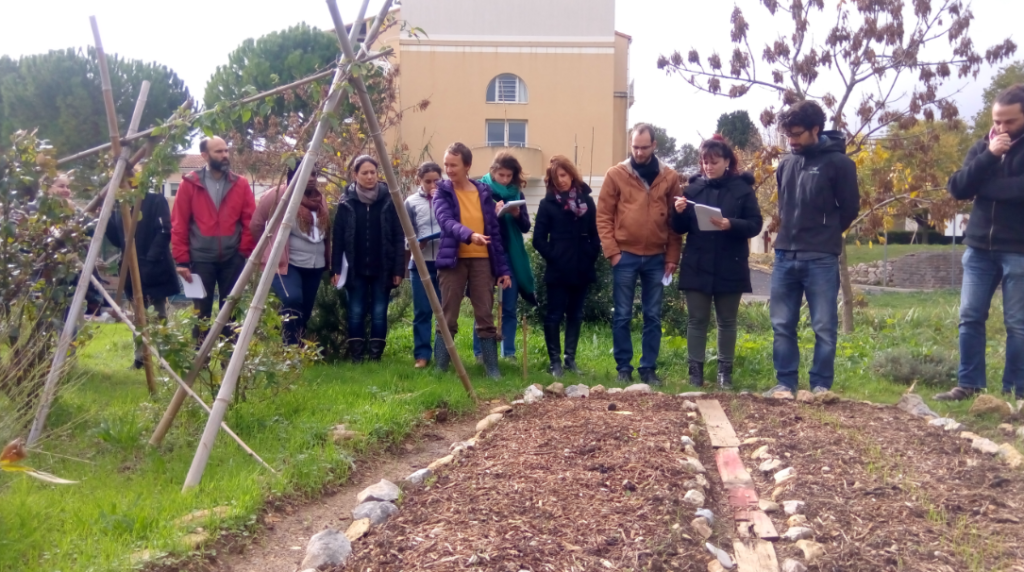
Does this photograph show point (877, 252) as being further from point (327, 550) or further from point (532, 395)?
point (327, 550)

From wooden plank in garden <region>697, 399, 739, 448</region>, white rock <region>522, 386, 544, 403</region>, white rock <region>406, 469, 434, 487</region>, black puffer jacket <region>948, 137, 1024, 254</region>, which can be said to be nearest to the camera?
white rock <region>406, 469, 434, 487</region>

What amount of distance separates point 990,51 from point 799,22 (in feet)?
6.28

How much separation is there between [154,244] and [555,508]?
4.73 meters

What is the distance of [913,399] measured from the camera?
207 inches

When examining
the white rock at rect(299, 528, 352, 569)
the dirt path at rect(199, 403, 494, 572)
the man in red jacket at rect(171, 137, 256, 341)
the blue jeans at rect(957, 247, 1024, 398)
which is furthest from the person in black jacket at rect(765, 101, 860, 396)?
the man in red jacket at rect(171, 137, 256, 341)

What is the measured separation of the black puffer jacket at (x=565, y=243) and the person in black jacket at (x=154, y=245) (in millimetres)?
3014

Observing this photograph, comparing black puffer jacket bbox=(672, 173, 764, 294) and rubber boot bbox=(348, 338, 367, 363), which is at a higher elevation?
black puffer jacket bbox=(672, 173, 764, 294)

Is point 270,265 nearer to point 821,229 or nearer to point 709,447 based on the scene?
point 709,447

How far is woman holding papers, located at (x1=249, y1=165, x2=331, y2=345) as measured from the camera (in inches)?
238

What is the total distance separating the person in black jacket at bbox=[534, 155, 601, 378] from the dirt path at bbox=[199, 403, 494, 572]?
1798 mm

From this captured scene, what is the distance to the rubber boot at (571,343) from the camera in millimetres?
6520

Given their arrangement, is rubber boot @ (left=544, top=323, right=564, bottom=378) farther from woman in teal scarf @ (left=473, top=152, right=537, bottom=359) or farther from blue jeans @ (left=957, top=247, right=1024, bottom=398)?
blue jeans @ (left=957, top=247, right=1024, bottom=398)

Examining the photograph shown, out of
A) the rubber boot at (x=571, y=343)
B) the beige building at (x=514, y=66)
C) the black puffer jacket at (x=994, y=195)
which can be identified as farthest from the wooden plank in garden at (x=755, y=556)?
the beige building at (x=514, y=66)

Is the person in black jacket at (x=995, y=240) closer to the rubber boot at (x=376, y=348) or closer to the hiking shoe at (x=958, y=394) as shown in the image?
the hiking shoe at (x=958, y=394)
